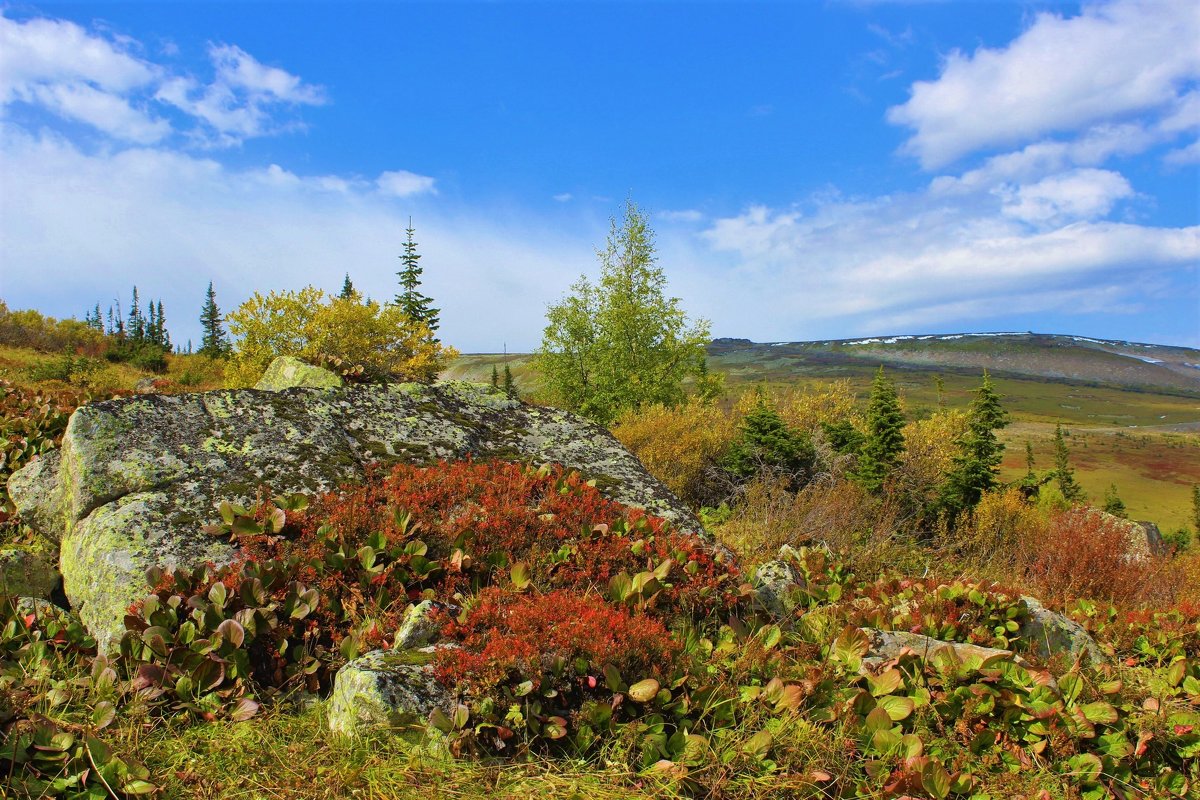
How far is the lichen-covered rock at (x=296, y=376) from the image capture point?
284 inches

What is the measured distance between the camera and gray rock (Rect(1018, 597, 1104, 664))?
458 centimetres

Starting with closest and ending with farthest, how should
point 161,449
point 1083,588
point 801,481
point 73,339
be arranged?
point 161,449 → point 1083,588 → point 801,481 → point 73,339

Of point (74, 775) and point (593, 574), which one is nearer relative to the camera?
point (74, 775)

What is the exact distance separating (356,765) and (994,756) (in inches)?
114

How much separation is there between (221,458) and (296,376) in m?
2.82

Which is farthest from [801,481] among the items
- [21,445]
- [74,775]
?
[74,775]

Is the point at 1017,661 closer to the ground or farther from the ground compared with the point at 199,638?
closer to the ground

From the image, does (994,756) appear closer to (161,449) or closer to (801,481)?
(161,449)

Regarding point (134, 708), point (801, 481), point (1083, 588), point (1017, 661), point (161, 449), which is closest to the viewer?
point (134, 708)

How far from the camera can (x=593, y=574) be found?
4.21m

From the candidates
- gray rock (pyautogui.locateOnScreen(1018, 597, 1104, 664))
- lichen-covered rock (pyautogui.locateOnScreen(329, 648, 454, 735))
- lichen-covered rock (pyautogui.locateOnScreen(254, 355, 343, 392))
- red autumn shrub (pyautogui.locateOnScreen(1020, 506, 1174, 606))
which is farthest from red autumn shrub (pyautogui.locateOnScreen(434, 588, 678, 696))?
red autumn shrub (pyautogui.locateOnScreen(1020, 506, 1174, 606))

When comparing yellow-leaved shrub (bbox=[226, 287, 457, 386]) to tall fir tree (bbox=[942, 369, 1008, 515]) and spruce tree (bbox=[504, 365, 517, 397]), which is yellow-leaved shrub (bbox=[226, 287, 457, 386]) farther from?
tall fir tree (bbox=[942, 369, 1008, 515])

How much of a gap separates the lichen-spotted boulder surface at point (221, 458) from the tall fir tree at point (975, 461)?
873 inches

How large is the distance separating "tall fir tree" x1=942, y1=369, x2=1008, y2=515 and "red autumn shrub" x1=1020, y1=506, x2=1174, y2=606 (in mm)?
11413
